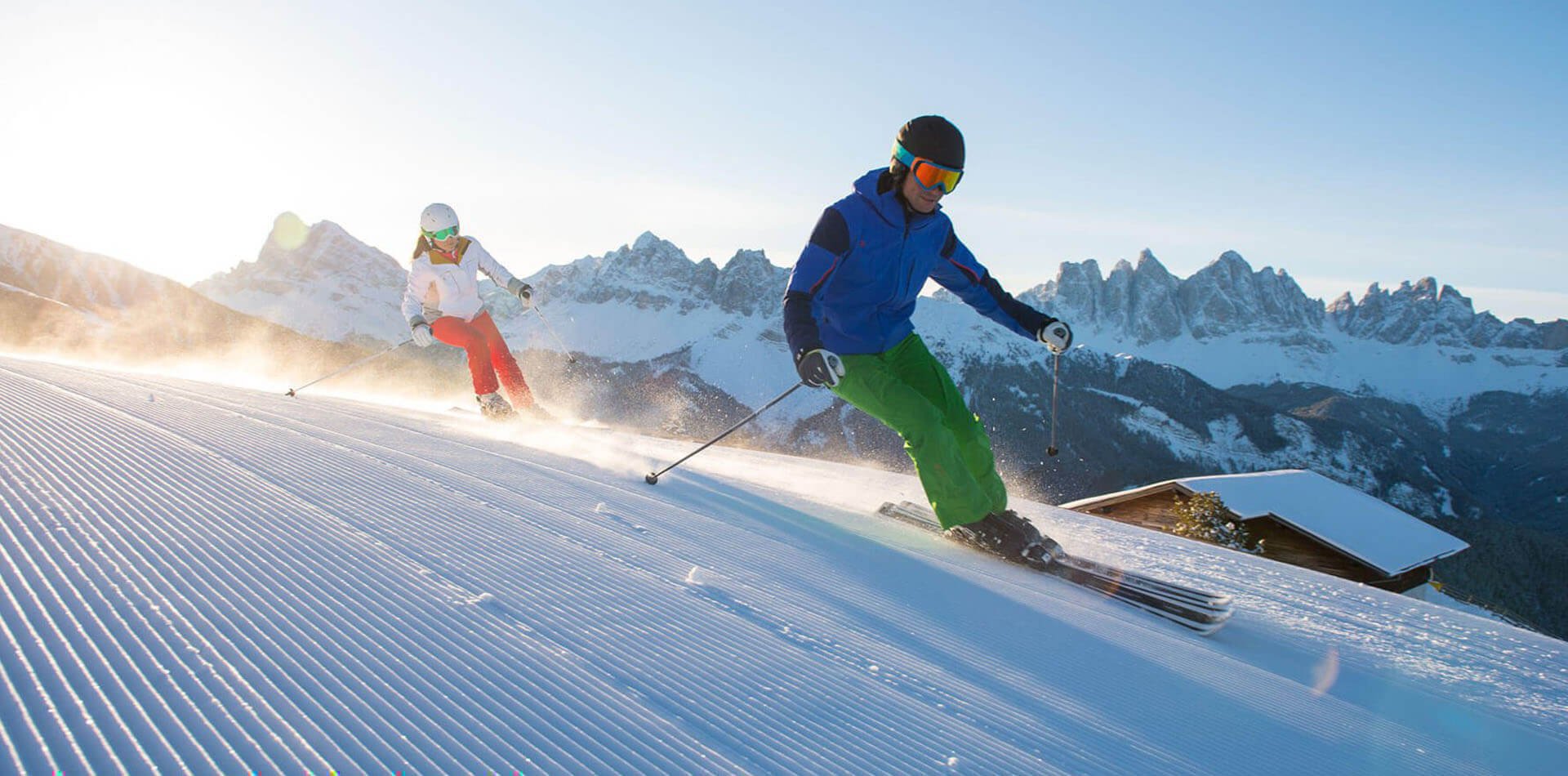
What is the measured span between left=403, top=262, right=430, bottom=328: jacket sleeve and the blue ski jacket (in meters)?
5.21

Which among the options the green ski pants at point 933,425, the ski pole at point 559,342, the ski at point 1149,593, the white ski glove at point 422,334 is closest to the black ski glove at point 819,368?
the green ski pants at point 933,425

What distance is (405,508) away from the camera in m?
3.12

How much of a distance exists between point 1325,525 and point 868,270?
65.4 ft

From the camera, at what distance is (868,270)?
13.6 ft

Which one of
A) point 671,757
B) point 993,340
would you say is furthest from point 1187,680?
→ point 993,340

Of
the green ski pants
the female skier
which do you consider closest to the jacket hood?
the green ski pants

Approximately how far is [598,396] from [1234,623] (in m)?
142

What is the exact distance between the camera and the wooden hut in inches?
711

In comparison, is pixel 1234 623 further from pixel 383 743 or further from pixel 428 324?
pixel 428 324

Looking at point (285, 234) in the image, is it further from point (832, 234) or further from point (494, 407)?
point (832, 234)

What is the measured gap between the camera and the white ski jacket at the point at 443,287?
7.81 metres

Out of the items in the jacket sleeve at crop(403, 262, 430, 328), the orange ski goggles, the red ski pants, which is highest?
the orange ski goggles

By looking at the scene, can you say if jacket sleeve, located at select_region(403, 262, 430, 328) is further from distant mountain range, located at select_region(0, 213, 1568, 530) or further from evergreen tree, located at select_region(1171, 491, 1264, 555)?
distant mountain range, located at select_region(0, 213, 1568, 530)

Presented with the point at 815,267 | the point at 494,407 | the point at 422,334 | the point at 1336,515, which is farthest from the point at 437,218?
the point at 1336,515
